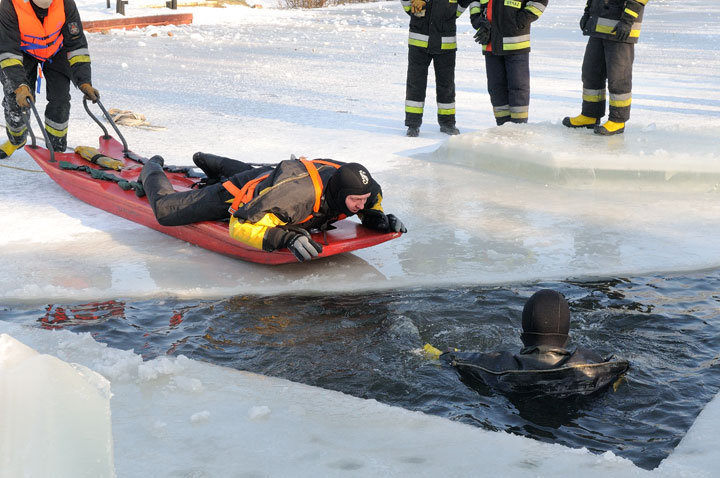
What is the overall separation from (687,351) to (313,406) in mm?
1798

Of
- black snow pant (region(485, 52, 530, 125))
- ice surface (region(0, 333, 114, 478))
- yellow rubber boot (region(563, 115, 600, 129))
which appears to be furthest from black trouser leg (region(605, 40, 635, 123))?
ice surface (region(0, 333, 114, 478))

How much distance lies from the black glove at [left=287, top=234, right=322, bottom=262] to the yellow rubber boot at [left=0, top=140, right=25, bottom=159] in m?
3.71

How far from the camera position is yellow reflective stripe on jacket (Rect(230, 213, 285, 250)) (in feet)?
14.4

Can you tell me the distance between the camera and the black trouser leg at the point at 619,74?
22.2 ft

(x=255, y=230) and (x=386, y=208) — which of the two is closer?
(x=255, y=230)

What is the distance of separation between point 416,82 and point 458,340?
4598 millimetres

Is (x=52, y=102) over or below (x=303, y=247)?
over

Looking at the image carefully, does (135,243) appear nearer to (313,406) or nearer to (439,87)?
(313,406)

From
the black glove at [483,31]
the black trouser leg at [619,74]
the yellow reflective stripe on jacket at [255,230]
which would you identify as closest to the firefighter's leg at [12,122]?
the yellow reflective stripe on jacket at [255,230]

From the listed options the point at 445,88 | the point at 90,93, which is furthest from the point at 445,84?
the point at 90,93

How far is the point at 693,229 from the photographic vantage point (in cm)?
530

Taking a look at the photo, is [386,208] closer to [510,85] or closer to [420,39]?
[510,85]

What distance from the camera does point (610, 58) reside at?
269 inches

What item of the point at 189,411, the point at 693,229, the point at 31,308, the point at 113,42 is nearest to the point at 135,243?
the point at 31,308
